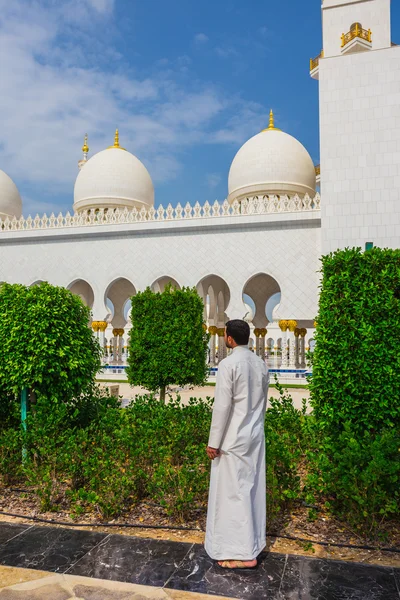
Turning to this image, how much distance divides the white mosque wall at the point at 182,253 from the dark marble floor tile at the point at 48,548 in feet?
42.0

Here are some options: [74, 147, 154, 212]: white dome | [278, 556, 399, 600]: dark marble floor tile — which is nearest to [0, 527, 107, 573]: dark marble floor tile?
[278, 556, 399, 600]: dark marble floor tile

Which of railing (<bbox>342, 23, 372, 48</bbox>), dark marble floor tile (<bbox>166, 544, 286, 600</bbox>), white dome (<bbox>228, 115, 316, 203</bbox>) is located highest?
railing (<bbox>342, 23, 372, 48</bbox>)

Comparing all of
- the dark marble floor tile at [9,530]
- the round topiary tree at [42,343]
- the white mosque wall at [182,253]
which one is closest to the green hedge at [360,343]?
the round topiary tree at [42,343]

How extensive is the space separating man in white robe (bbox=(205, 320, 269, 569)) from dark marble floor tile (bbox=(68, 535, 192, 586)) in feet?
0.85

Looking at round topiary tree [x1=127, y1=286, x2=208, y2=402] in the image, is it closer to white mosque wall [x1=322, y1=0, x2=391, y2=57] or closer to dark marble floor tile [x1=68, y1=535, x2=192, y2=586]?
dark marble floor tile [x1=68, y1=535, x2=192, y2=586]

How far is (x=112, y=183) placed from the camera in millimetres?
21203

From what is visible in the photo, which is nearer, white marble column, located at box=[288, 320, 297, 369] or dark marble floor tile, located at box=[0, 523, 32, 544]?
dark marble floor tile, located at box=[0, 523, 32, 544]

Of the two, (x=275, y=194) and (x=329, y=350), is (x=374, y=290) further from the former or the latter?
(x=275, y=194)

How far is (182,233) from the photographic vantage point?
676 inches

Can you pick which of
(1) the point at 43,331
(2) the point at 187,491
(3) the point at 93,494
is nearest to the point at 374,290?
(2) the point at 187,491

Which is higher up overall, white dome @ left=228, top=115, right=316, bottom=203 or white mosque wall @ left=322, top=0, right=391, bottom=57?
white mosque wall @ left=322, top=0, right=391, bottom=57

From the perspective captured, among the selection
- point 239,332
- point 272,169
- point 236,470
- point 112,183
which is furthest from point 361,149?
point 236,470

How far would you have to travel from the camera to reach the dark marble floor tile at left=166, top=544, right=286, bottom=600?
2.52 meters

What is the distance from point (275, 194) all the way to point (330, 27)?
236 inches
